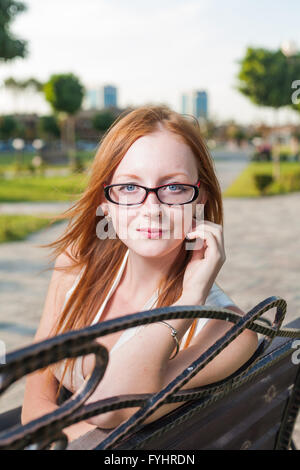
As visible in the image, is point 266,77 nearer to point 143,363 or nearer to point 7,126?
point 143,363

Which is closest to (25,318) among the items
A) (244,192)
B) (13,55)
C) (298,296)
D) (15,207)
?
(298,296)

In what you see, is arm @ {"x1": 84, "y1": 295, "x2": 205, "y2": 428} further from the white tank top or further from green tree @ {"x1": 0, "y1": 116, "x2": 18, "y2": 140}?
green tree @ {"x1": 0, "y1": 116, "x2": 18, "y2": 140}

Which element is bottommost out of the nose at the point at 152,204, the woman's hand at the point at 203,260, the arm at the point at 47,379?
the arm at the point at 47,379

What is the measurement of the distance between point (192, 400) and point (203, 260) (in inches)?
13.2

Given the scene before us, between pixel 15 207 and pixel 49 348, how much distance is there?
504 inches

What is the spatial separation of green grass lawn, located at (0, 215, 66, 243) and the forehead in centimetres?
716

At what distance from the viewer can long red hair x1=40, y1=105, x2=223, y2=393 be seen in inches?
50.2

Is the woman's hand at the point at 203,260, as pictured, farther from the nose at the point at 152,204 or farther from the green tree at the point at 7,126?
the green tree at the point at 7,126

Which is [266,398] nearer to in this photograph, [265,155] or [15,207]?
[15,207]

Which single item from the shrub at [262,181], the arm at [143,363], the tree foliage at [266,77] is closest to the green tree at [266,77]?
the tree foliage at [266,77]

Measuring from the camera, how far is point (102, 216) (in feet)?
4.90

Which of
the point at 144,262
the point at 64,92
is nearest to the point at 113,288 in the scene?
the point at 144,262

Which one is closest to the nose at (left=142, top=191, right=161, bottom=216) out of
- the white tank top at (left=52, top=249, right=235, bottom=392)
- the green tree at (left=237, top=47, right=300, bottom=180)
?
the white tank top at (left=52, top=249, right=235, bottom=392)

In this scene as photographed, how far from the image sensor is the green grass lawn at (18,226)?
28.1 feet
